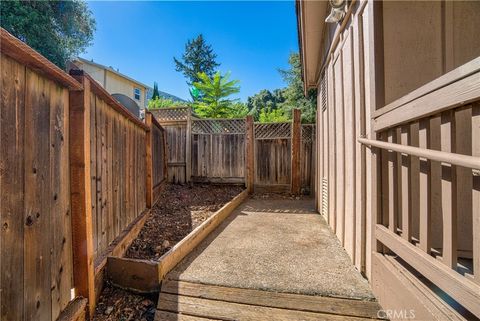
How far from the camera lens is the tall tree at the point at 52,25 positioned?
7871 mm

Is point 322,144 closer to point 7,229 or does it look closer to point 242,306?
point 242,306

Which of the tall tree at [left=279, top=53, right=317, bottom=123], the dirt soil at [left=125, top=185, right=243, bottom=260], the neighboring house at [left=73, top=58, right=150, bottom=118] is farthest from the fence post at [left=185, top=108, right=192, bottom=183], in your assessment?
the neighboring house at [left=73, top=58, right=150, bottom=118]

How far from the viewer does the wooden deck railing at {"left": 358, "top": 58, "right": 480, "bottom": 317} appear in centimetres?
90

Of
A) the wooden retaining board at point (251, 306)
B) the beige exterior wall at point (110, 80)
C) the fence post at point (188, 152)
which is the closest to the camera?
the wooden retaining board at point (251, 306)

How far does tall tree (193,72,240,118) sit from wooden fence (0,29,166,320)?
8.55 meters

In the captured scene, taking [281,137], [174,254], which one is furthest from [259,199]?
[174,254]

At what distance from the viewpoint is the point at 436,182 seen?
5.53ft

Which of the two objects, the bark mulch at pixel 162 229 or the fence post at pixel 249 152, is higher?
the fence post at pixel 249 152

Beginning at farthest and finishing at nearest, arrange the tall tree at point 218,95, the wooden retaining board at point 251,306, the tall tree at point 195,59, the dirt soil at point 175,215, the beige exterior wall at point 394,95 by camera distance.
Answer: the tall tree at point 195,59 < the tall tree at point 218,95 < the dirt soil at point 175,215 < the wooden retaining board at point 251,306 < the beige exterior wall at point 394,95

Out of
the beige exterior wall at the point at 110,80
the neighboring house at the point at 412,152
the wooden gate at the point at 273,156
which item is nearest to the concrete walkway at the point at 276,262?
the neighboring house at the point at 412,152

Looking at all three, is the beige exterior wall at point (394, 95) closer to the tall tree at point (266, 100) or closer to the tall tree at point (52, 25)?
the tall tree at point (52, 25)

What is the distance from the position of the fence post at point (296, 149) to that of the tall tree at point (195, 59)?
1865 centimetres

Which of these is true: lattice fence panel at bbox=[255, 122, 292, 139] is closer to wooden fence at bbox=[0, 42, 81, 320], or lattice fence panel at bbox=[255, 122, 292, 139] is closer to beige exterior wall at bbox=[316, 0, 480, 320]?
beige exterior wall at bbox=[316, 0, 480, 320]

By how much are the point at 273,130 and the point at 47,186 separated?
5.47 meters
